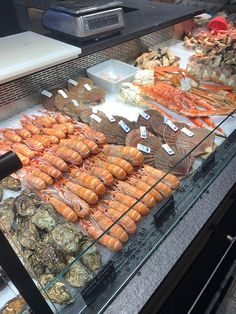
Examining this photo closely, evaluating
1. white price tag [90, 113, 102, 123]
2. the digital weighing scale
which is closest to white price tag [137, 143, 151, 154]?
white price tag [90, 113, 102, 123]

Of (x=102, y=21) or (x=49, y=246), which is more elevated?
(x=102, y=21)

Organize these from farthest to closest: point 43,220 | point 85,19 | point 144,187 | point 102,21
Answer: point 102,21 < point 85,19 < point 144,187 < point 43,220

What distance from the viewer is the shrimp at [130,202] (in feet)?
3.92

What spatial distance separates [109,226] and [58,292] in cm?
29

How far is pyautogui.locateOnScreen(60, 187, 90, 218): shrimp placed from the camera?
1.21m

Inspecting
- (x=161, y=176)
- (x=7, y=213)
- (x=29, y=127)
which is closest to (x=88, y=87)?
(x=29, y=127)

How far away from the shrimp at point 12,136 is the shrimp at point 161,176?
72 centimetres

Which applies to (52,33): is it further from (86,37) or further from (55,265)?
(55,265)

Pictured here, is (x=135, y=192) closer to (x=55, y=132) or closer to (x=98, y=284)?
(x=98, y=284)

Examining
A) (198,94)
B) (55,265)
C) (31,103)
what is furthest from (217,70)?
(55,265)

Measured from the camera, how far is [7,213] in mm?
1207

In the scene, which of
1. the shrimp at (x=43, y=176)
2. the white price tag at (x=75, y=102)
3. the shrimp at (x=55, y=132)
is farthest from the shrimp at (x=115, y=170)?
the white price tag at (x=75, y=102)

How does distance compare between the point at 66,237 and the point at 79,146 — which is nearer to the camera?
the point at 66,237

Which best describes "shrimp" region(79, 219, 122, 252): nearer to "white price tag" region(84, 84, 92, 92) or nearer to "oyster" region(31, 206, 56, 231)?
"oyster" region(31, 206, 56, 231)
